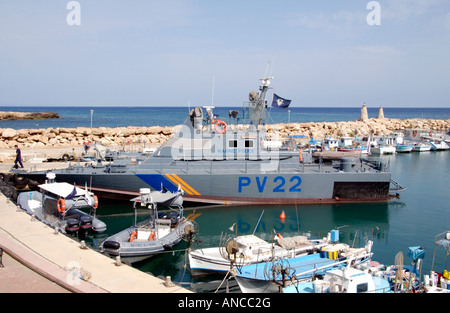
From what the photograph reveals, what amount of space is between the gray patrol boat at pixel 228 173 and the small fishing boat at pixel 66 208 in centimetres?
381

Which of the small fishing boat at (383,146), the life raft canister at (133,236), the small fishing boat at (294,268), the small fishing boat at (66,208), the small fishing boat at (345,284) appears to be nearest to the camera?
the small fishing boat at (345,284)

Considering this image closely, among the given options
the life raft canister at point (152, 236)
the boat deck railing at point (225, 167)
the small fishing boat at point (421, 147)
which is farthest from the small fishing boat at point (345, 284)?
the small fishing boat at point (421, 147)

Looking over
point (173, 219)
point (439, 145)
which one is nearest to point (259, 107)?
point (173, 219)

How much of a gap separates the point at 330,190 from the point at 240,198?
5.71 meters

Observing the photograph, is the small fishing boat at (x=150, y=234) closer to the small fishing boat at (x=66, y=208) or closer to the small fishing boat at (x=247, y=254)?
the small fishing boat at (x=247, y=254)

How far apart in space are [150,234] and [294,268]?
6292 mm

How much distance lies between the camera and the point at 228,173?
2327 cm

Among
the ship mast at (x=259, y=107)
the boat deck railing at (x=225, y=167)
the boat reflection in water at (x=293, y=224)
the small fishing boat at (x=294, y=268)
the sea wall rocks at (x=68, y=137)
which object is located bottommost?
the boat reflection in water at (x=293, y=224)

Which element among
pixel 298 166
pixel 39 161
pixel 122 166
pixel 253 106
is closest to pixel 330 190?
pixel 298 166

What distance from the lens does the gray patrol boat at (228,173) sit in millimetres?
22875

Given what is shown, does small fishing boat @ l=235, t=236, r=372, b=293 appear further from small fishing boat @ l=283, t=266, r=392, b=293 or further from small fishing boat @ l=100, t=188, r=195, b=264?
small fishing boat @ l=100, t=188, r=195, b=264

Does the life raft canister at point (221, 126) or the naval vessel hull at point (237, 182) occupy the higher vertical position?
the life raft canister at point (221, 126)
